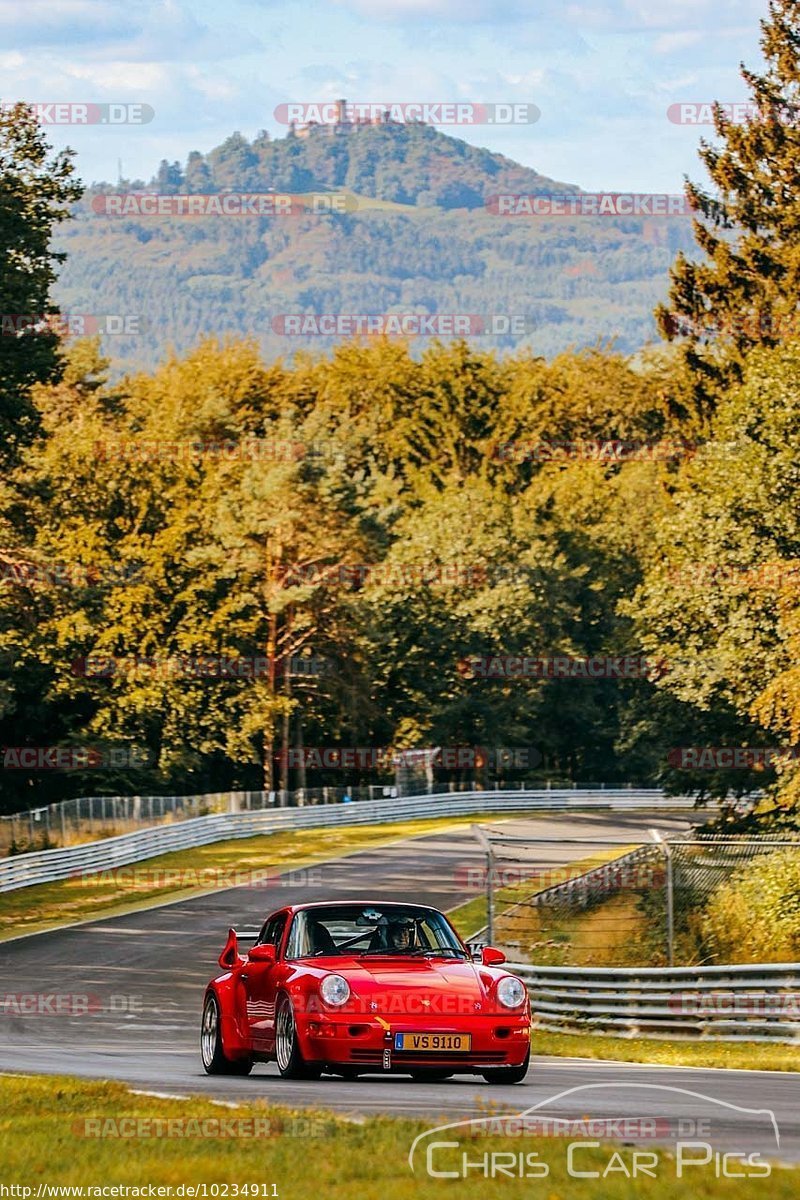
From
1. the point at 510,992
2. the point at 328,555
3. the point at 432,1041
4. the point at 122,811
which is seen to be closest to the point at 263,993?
the point at 432,1041

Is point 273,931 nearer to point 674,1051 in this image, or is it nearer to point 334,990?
point 334,990

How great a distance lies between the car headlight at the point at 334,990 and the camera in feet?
41.8

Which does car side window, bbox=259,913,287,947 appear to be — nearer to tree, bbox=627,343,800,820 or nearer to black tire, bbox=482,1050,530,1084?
black tire, bbox=482,1050,530,1084

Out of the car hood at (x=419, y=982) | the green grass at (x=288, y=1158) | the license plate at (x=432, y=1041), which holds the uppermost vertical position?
the green grass at (x=288, y=1158)

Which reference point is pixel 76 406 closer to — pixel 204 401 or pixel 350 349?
pixel 204 401

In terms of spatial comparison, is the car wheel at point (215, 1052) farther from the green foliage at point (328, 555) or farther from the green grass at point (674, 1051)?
the green foliage at point (328, 555)

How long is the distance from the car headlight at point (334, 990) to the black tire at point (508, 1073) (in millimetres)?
1222

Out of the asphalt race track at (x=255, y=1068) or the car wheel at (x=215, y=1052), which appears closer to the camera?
the asphalt race track at (x=255, y=1068)

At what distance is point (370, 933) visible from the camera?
14.0 m

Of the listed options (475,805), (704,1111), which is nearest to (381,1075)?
(704,1111)

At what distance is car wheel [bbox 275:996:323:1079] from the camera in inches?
513

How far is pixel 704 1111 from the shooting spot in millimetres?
10836

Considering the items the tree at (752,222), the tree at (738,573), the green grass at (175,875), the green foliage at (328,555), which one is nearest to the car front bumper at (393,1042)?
the green grass at (175,875)

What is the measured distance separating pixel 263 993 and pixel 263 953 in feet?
Answer: 1.49
